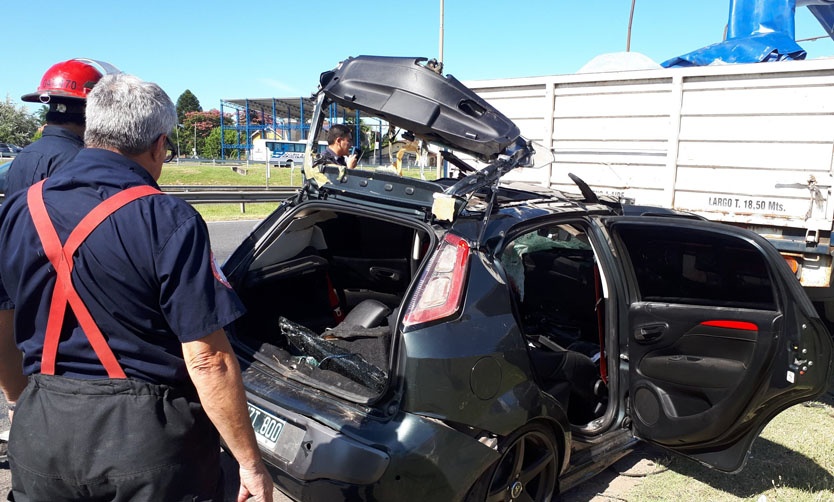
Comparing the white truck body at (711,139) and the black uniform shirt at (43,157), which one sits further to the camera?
the white truck body at (711,139)

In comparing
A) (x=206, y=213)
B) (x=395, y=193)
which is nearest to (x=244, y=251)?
(x=395, y=193)

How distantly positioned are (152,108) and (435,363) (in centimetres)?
126

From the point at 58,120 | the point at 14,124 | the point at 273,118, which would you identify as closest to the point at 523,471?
the point at 58,120

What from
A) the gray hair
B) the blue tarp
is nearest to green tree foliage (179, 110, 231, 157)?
the blue tarp

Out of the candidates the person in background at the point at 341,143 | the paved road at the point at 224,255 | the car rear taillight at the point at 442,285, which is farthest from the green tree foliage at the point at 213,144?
the car rear taillight at the point at 442,285

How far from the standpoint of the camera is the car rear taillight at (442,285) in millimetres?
2244

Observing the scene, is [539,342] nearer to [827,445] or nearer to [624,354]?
[624,354]

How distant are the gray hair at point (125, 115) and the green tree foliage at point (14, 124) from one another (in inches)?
2349

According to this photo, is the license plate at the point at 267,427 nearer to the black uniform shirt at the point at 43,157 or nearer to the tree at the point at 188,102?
the black uniform shirt at the point at 43,157

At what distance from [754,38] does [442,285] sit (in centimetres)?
528

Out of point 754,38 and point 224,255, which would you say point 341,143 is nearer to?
point 224,255

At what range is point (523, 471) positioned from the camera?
2.53m

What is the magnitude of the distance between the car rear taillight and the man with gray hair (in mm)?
806

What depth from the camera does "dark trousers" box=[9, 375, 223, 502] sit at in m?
1.55
